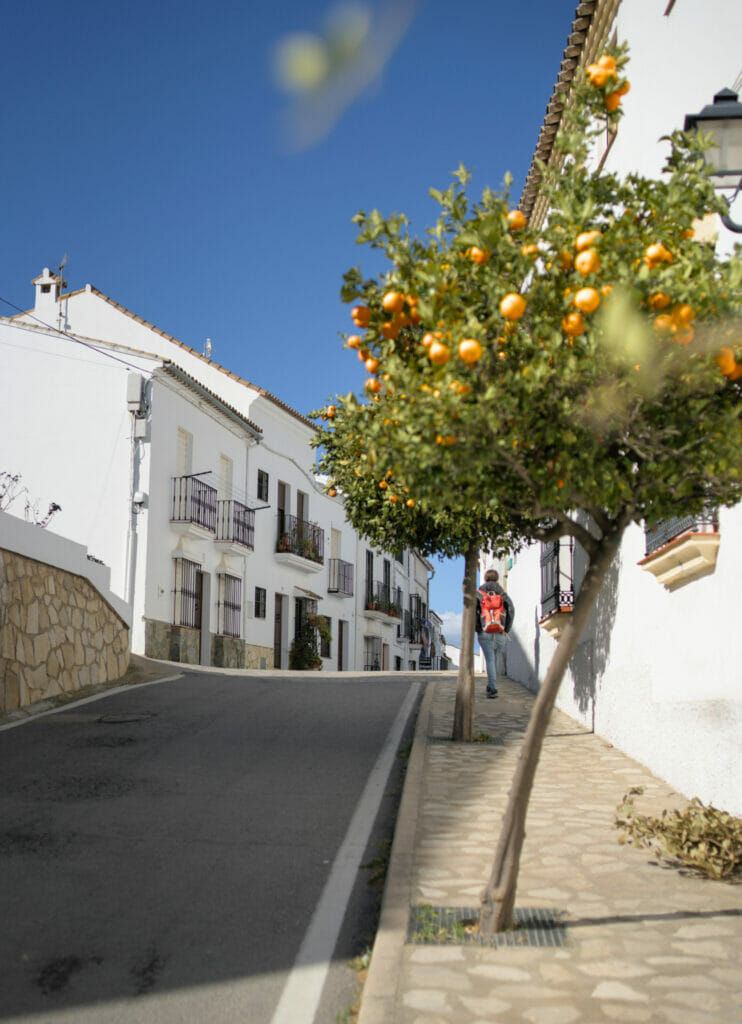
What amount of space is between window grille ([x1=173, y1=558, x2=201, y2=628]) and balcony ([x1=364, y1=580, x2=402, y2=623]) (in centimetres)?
1536

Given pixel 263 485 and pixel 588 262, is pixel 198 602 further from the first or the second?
pixel 588 262

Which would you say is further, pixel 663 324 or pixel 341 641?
pixel 341 641

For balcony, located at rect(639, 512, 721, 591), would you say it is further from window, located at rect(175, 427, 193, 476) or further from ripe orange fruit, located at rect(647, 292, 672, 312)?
window, located at rect(175, 427, 193, 476)

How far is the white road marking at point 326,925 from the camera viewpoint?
13.1ft

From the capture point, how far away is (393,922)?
477 cm

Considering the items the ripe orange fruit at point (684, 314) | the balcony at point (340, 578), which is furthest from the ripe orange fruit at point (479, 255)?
the balcony at point (340, 578)

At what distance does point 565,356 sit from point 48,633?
1098cm

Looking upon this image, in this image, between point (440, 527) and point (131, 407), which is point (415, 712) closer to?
point (440, 527)

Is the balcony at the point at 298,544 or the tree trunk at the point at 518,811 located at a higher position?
the balcony at the point at 298,544

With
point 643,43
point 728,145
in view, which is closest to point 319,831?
point 728,145

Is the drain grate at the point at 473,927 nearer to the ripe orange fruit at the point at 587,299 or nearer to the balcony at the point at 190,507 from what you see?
the ripe orange fruit at the point at 587,299

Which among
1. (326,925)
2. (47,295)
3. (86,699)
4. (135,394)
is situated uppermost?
(47,295)

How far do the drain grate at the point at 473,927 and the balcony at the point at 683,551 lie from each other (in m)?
2.46

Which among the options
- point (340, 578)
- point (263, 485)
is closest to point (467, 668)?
point (263, 485)
